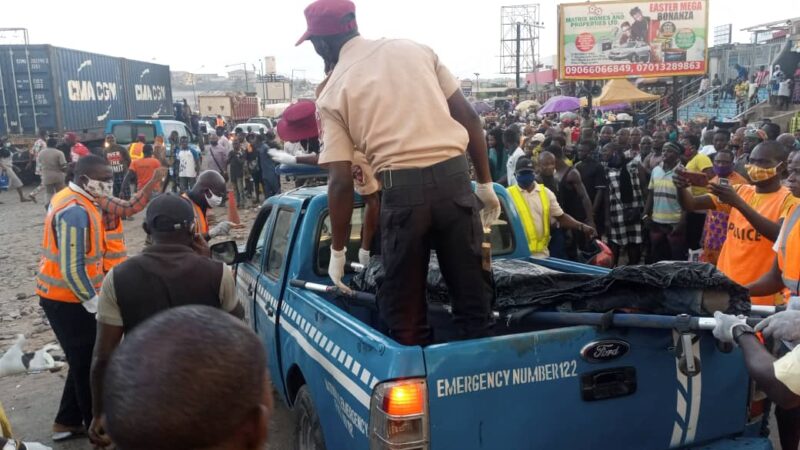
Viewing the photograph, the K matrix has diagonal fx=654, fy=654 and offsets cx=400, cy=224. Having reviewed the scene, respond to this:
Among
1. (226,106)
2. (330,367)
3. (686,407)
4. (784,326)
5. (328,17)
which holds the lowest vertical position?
(686,407)

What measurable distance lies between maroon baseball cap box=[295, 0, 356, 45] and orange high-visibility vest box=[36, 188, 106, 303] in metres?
2.08

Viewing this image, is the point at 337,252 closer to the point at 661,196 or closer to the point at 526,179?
the point at 526,179

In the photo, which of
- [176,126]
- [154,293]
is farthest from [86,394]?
[176,126]

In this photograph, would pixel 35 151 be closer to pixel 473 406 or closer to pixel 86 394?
pixel 86 394

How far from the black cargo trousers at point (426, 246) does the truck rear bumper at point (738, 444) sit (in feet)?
3.42

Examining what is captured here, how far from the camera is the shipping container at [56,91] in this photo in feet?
62.7

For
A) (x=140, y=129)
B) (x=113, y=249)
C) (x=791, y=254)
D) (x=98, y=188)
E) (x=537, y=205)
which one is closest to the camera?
(x=791, y=254)

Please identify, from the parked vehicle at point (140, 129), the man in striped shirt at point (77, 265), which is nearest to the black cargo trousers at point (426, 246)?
the man in striped shirt at point (77, 265)

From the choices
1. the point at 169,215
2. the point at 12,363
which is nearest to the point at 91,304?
the point at 12,363

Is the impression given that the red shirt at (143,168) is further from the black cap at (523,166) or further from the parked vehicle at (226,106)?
the parked vehicle at (226,106)

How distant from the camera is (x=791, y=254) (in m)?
3.41

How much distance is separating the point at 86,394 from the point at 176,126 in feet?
52.3

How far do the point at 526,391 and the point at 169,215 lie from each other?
1.78 m

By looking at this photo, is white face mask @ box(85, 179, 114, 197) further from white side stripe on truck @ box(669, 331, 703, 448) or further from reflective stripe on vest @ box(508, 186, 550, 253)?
white side stripe on truck @ box(669, 331, 703, 448)
